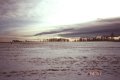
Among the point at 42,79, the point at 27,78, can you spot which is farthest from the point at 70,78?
the point at 27,78

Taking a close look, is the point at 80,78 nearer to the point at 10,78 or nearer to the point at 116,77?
the point at 116,77

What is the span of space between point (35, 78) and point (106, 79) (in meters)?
5.70

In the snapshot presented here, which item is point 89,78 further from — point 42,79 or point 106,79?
point 42,79

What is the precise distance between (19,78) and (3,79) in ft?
4.16

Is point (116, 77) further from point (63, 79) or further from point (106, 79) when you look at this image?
point (63, 79)

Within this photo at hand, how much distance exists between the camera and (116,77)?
62.2ft

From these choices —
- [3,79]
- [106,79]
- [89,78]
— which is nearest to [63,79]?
[89,78]

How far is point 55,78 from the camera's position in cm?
1869

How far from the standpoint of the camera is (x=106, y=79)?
59.7ft

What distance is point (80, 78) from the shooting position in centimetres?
1884

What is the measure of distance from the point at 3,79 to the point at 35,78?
100 inches

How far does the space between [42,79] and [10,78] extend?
2702 millimetres

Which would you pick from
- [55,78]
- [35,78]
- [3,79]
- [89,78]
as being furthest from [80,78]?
[3,79]

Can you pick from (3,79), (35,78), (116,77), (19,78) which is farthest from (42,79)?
(116,77)
